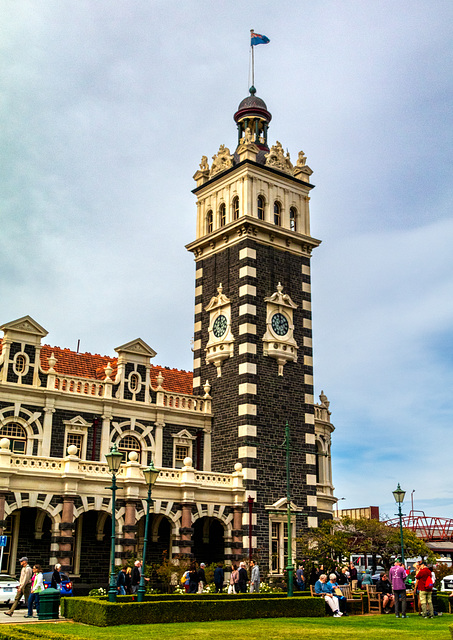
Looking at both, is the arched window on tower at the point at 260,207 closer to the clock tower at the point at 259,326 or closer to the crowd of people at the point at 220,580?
the clock tower at the point at 259,326

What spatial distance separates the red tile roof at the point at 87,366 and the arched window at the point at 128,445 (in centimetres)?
359

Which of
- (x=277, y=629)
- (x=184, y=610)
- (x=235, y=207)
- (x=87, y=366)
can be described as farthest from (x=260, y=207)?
(x=277, y=629)

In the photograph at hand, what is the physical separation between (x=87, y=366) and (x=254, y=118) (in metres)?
20.2

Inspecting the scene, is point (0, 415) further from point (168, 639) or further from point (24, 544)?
point (168, 639)

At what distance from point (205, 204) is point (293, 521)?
20435 millimetres

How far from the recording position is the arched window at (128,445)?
133 feet

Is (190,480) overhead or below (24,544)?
overhead

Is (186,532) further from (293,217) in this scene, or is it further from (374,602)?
(293,217)

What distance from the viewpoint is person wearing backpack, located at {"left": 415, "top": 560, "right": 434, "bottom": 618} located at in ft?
87.5

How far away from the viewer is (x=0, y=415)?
37.1 m

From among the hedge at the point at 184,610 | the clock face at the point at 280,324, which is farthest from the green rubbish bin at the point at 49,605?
the clock face at the point at 280,324

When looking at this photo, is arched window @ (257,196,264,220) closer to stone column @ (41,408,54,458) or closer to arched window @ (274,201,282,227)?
arched window @ (274,201,282,227)

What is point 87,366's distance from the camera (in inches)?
1699

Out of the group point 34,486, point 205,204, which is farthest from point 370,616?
point 205,204
